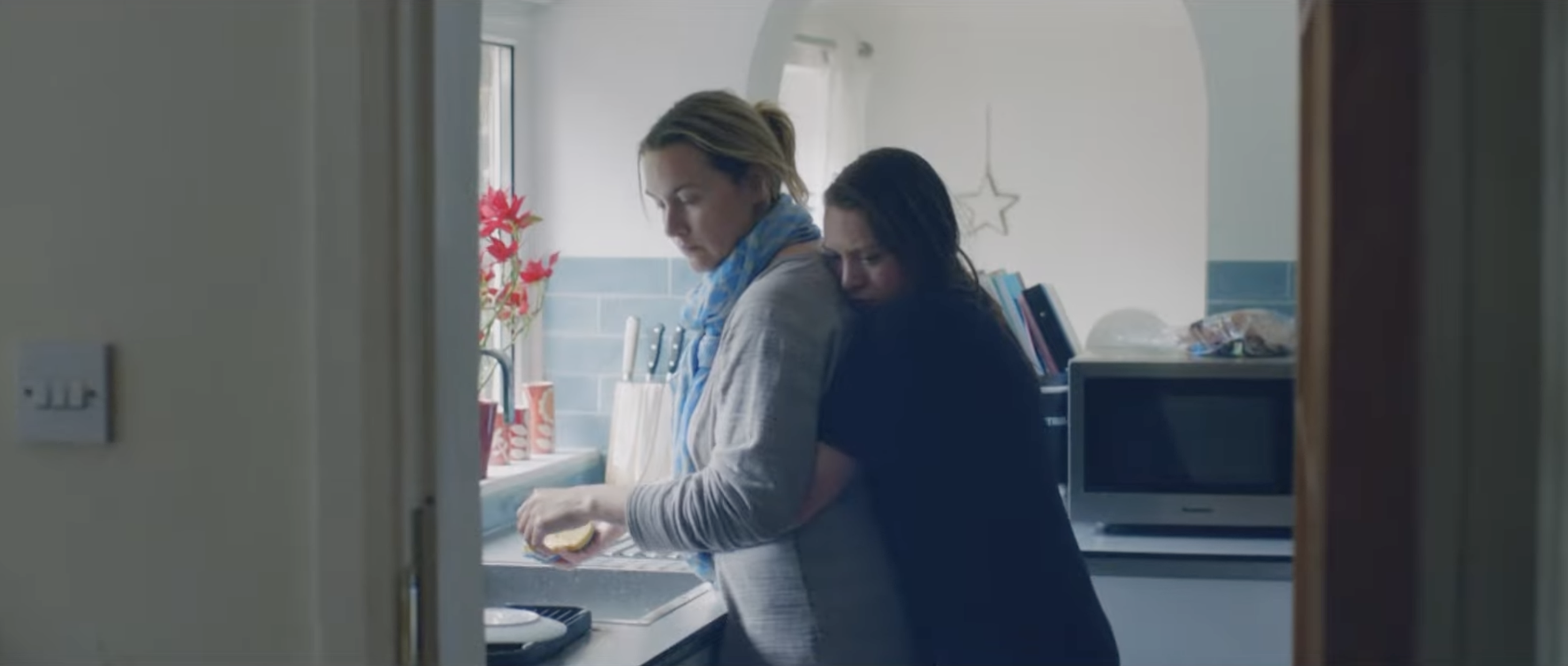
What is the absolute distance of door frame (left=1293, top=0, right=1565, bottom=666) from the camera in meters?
1.02

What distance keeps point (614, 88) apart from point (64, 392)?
1.75 metres

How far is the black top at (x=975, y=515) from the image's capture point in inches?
77.9

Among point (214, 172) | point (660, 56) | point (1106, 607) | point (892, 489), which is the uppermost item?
point (660, 56)

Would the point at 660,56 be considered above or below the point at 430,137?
above

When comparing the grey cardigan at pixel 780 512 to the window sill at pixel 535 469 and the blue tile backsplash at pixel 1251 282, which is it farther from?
the blue tile backsplash at pixel 1251 282

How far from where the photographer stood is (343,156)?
47.0 inches

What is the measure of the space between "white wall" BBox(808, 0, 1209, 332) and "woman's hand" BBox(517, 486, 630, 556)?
293cm

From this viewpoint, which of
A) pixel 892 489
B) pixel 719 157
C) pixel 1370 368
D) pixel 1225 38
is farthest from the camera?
pixel 1225 38

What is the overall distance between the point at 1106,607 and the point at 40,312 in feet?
5.60

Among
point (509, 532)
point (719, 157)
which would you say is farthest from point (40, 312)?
point (509, 532)

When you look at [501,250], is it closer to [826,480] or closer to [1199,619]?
[826,480]

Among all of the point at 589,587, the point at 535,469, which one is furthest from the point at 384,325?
the point at 535,469

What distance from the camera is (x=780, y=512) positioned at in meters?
1.88

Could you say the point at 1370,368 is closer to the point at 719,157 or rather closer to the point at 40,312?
the point at 40,312
